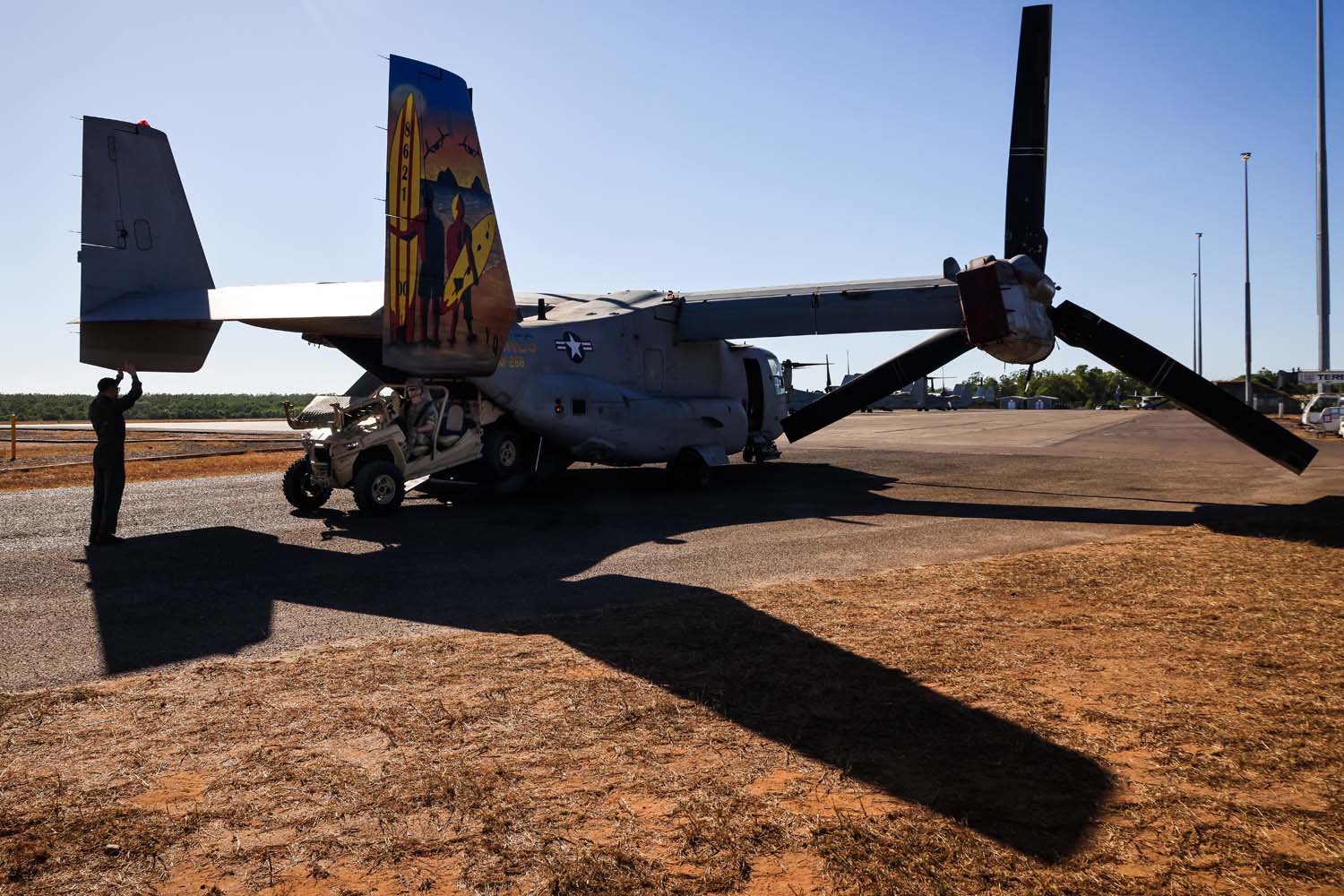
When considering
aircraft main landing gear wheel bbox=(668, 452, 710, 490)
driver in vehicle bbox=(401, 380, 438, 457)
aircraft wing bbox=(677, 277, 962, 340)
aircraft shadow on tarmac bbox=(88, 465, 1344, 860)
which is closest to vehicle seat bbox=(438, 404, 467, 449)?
driver in vehicle bbox=(401, 380, 438, 457)

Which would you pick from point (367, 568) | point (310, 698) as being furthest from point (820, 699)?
point (367, 568)

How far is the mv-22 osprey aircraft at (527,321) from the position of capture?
1241cm

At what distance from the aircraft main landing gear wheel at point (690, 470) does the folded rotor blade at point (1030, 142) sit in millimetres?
7397

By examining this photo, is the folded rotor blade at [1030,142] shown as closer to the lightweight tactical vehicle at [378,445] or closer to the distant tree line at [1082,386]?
the lightweight tactical vehicle at [378,445]

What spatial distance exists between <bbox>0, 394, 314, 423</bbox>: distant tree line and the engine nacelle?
265 feet

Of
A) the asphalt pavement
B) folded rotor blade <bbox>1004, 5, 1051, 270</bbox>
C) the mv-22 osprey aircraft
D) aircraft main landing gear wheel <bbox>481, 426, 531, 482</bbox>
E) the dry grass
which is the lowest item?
the dry grass

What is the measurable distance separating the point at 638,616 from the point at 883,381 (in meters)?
13.9

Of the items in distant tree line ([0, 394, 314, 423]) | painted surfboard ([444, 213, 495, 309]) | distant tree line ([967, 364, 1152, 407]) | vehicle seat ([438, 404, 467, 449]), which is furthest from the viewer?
distant tree line ([967, 364, 1152, 407])

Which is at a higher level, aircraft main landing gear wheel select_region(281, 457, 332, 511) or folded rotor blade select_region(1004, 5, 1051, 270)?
folded rotor blade select_region(1004, 5, 1051, 270)

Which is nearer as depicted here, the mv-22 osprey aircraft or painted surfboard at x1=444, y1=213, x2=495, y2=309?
the mv-22 osprey aircraft

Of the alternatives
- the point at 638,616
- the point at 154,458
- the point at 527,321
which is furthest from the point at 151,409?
the point at 638,616

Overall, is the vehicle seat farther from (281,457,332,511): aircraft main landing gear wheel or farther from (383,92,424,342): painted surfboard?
(383,92,424,342): painted surfboard

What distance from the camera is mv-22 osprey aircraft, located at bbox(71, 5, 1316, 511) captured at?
12406 millimetres

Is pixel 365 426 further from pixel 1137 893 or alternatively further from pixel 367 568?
pixel 1137 893
